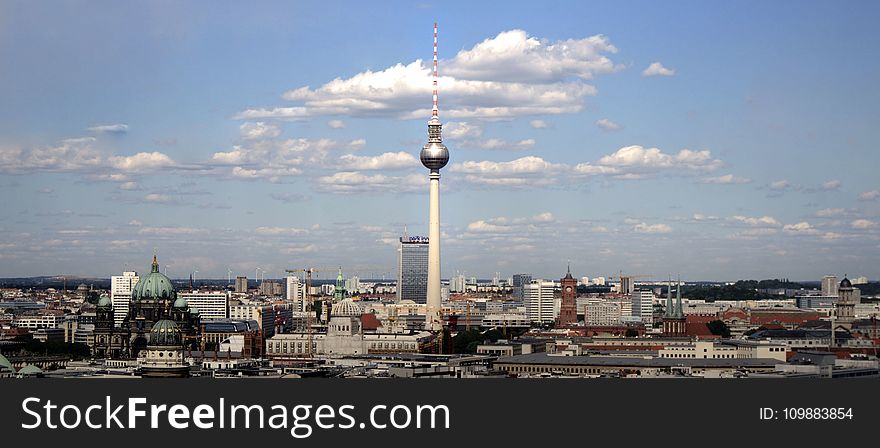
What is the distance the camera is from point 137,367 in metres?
106

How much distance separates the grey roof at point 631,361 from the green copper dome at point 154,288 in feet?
111

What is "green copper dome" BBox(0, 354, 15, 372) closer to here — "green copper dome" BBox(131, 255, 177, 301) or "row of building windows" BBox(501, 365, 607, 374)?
"row of building windows" BBox(501, 365, 607, 374)

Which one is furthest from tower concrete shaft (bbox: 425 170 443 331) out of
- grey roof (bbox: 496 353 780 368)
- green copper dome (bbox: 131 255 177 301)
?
grey roof (bbox: 496 353 780 368)

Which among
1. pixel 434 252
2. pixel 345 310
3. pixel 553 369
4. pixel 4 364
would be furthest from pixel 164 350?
pixel 434 252

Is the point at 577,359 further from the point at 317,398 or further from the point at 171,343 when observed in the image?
the point at 317,398

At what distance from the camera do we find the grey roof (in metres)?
107

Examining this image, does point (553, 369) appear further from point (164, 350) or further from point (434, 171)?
point (434, 171)

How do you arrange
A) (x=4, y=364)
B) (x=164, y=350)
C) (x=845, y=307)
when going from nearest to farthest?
(x=4, y=364) < (x=164, y=350) < (x=845, y=307)

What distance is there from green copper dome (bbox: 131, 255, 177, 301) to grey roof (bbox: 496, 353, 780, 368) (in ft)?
111

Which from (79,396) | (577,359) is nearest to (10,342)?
(577,359)

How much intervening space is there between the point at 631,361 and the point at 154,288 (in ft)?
141

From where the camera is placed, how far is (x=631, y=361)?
360ft

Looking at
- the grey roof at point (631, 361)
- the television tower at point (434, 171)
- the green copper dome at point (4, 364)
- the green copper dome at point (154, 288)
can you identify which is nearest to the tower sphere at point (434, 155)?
the television tower at point (434, 171)

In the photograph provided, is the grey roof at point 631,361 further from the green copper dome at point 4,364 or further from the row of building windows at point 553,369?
the green copper dome at point 4,364
